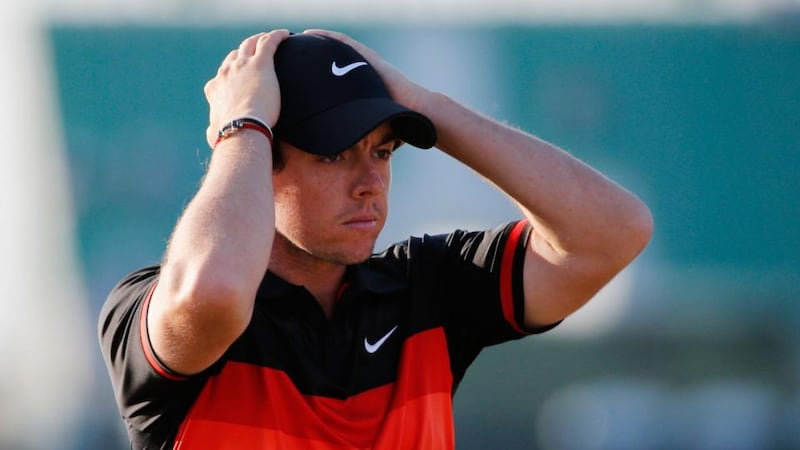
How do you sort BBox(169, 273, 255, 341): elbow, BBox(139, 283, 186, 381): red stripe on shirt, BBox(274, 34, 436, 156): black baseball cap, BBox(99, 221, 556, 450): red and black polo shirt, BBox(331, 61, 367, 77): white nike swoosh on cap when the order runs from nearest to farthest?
BBox(169, 273, 255, 341): elbow, BBox(139, 283, 186, 381): red stripe on shirt, BBox(99, 221, 556, 450): red and black polo shirt, BBox(274, 34, 436, 156): black baseball cap, BBox(331, 61, 367, 77): white nike swoosh on cap

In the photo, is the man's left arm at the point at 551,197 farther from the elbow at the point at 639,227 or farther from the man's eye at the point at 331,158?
the man's eye at the point at 331,158

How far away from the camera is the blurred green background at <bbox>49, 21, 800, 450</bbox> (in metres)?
5.59

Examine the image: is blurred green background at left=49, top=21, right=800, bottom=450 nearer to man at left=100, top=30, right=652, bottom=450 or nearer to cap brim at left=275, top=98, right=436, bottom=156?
man at left=100, top=30, right=652, bottom=450

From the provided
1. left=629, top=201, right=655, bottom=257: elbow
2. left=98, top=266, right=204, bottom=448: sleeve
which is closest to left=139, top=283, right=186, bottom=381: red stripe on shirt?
left=98, top=266, right=204, bottom=448: sleeve

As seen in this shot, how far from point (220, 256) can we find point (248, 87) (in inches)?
18.5

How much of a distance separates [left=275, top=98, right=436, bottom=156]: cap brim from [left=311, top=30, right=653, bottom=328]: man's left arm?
119mm

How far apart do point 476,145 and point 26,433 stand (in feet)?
11.4

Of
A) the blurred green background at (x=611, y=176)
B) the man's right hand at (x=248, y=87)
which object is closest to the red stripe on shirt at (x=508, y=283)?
the man's right hand at (x=248, y=87)

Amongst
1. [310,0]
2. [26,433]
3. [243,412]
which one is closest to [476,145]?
[243,412]

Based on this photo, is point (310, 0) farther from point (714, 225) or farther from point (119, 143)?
point (714, 225)

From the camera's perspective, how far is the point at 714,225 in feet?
18.7

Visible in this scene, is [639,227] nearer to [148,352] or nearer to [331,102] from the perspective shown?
[331,102]

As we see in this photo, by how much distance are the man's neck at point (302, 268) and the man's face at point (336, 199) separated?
0.12 feet

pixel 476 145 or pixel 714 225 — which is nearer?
pixel 476 145
